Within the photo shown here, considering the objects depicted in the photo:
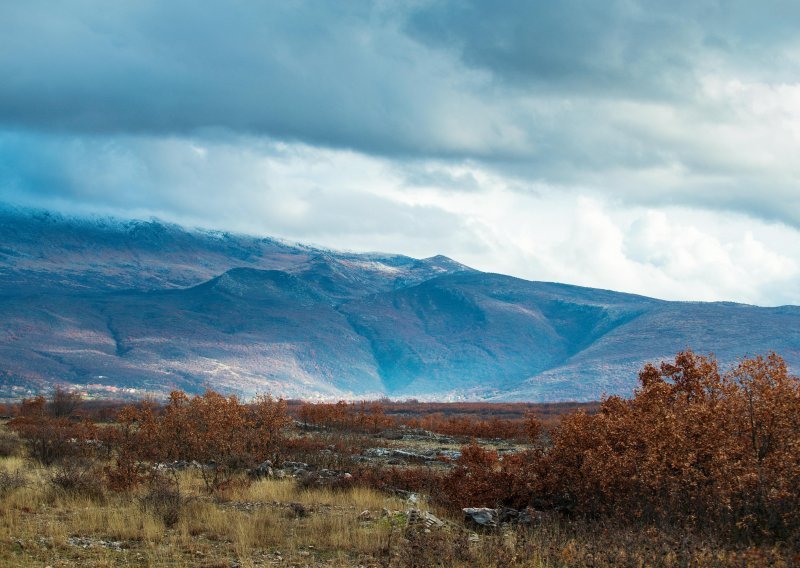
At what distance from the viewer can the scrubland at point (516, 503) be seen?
1454 centimetres

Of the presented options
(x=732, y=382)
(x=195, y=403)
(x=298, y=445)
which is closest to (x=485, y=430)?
(x=298, y=445)

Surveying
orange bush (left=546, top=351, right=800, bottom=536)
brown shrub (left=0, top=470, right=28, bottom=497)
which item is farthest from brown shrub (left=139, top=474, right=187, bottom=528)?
orange bush (left=546, top=351, right=800, bottom=536)

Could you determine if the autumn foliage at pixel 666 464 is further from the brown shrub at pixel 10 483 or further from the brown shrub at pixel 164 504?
the brown shrub at pixel 164 504

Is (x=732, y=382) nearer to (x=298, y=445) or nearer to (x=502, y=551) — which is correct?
(x=502, y=551)

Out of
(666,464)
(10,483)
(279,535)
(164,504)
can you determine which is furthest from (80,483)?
(666,464)

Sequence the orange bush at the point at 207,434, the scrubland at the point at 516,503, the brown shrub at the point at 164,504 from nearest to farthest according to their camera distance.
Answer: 1. the scrubland at the point at 516,503
2. the brown shrub at the point at 164,504
3. the orange bush at the point at 207,434

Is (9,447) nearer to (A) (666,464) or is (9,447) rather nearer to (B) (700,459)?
(A) (666,464)

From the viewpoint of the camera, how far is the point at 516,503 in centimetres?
1981

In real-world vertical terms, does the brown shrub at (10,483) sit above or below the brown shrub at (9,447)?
above

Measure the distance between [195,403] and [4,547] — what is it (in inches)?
665

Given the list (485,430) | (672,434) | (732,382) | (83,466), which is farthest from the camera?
(485,430)

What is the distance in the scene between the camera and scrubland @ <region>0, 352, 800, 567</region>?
14.5m

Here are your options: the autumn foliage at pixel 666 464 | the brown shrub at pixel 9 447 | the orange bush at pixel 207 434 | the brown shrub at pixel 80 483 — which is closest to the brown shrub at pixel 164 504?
the brown shrub at pixel 80 483

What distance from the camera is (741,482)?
52.5ft
